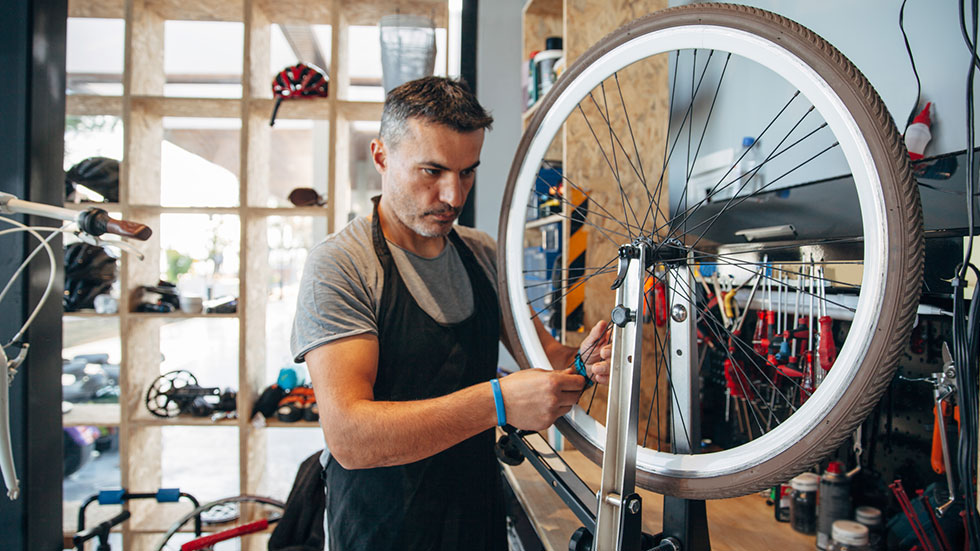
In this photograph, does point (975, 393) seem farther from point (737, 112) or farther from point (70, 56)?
point (70, 56)

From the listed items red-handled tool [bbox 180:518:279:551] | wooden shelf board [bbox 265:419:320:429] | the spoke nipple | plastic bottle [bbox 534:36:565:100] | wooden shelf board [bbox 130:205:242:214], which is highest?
plastic bottle [bbox 534:36:565:100]

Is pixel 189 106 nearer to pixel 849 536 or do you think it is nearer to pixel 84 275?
pixel 84 275

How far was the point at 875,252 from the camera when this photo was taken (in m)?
0.63

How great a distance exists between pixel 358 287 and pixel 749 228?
0.96 meters

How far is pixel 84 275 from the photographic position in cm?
242

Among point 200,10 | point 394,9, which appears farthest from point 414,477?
point 200,10

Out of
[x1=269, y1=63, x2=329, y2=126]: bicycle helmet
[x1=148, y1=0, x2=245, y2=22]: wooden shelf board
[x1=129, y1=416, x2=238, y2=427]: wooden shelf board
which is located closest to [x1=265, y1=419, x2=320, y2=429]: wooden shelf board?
[x1=129, y1=416, x2=238, y2=427]: wooden shelf board

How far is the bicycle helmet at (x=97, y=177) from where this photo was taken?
2.40 m

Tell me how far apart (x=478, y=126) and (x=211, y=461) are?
384cm

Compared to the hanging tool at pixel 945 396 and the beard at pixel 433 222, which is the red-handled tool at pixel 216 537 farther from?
the hanging tool at pixel 945 396

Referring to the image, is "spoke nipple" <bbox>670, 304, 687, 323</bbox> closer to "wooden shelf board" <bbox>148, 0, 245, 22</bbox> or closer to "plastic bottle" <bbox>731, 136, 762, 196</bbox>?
"plastic bottle" <bbox>731, 136, 762, 196</bbox>

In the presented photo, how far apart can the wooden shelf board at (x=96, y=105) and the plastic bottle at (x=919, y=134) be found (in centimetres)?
278

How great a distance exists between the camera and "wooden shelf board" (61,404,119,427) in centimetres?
238

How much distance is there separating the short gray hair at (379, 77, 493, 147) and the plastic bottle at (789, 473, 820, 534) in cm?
104
